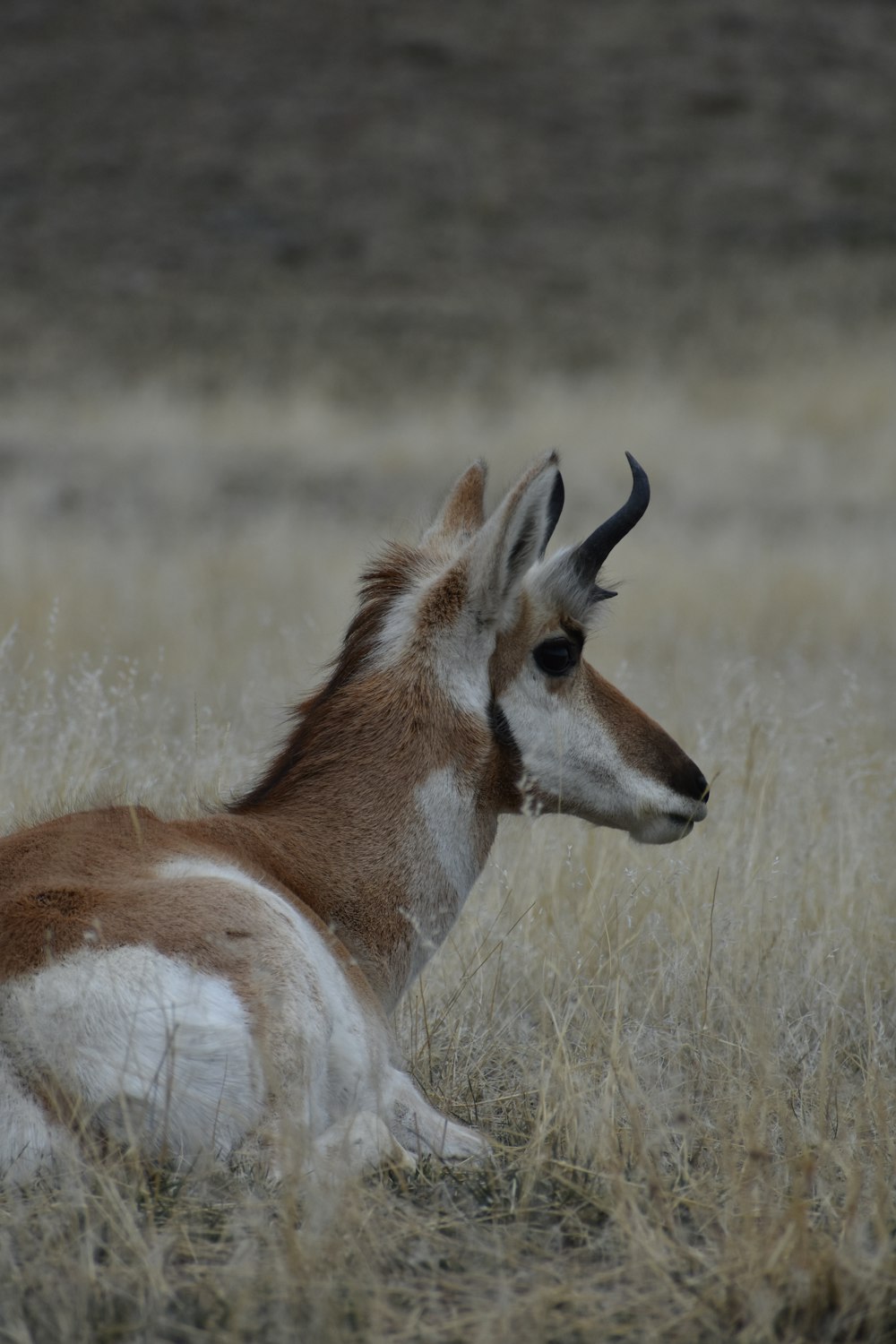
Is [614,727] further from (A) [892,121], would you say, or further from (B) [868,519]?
(A) [892,121]

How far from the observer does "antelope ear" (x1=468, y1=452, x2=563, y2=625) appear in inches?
149

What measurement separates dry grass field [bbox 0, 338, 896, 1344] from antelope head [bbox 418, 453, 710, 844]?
549mm

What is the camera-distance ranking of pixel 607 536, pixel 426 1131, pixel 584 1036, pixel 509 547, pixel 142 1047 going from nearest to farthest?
pixel 142 1047 < pixel 426 1131 < pixel 509 547 < pixel 607 536 < pixel 584 1036

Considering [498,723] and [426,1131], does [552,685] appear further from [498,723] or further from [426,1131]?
[426,1131]

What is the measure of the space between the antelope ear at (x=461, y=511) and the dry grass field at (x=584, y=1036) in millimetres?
334

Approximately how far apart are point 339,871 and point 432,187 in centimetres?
3408

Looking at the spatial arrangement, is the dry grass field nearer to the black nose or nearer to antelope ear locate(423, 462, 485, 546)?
antelope ear locate(423, 462, 485, 546)

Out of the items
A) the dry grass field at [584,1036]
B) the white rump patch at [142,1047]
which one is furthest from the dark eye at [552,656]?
the white rump patch at [142,1047]

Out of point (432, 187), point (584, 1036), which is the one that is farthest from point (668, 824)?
point (432, 187)

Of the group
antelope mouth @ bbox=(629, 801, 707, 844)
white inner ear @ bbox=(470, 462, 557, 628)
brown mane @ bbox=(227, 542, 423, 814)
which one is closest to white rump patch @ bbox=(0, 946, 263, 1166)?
brown mane @ bbox=(227, 542, 423, 814)

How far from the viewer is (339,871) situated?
3908mm

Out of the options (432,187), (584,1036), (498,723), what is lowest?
→ (584,1036)

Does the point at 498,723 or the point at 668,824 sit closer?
the point at 498,723

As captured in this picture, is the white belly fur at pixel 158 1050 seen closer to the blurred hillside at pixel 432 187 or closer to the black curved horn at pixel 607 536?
the black curved horn at pixel 607 536
